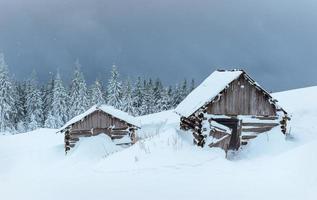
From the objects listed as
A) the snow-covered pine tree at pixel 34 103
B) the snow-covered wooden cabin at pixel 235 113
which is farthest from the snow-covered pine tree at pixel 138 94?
the snow-covered wooden cabin at pixel 235 113

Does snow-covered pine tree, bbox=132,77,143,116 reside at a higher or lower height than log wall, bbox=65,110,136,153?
higher

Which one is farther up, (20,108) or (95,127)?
(20,108)

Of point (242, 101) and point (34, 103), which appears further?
point (34, 103)

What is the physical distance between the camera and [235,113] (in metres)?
22.8

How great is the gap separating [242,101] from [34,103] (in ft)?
218

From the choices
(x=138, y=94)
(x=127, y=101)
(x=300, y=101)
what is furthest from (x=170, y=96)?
(x=300, y=101)

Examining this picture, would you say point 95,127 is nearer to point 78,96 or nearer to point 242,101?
point 242,101

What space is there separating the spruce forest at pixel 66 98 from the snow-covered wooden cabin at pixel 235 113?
4823cm

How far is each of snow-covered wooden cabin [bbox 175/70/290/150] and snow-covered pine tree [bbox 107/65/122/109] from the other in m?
47.7

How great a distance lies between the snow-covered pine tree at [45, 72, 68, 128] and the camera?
76.1 meters

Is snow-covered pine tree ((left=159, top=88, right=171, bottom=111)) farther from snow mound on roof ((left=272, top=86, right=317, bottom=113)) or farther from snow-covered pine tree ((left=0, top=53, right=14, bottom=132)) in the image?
snow mound on roof ((left=272, top=86, right=317, bottom=113))

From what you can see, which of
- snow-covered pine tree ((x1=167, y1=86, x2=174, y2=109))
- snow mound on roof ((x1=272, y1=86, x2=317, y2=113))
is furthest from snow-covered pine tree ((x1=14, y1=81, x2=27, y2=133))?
snow mound on roof ((x1=272, y1=86, x2=317, y2=113))

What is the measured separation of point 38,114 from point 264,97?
216ft

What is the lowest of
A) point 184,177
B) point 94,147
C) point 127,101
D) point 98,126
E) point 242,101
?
point 94,147
